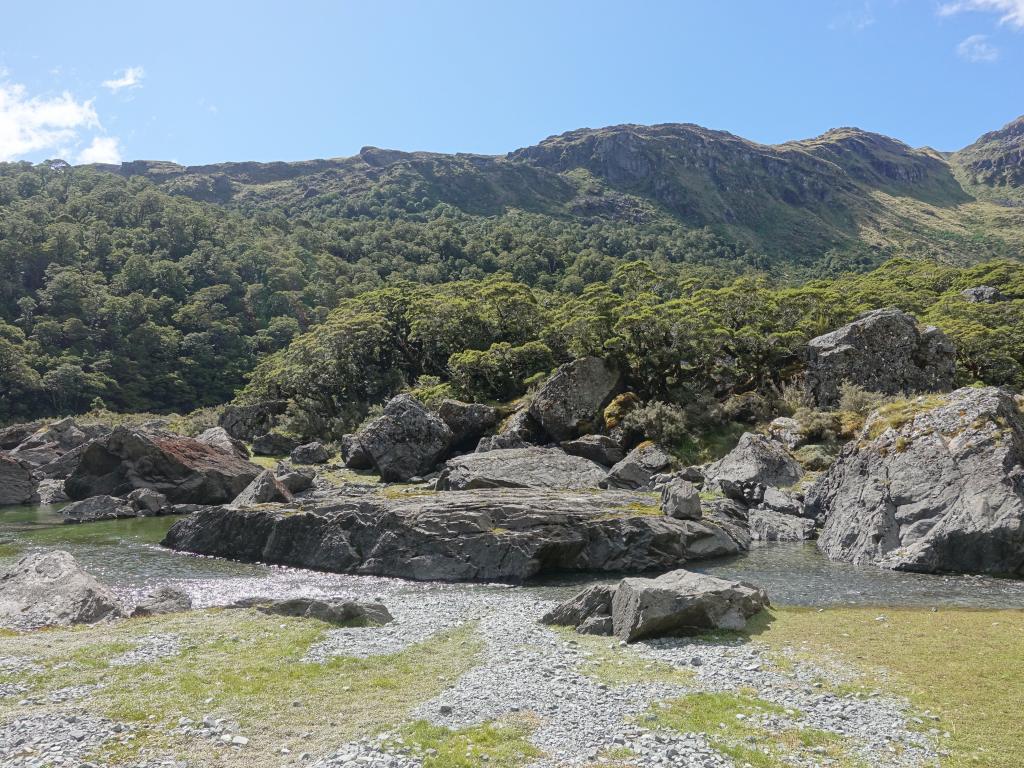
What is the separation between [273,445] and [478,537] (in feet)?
155

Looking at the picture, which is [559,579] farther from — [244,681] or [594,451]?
[594,451]

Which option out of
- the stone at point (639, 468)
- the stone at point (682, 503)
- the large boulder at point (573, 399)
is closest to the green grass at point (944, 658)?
the stone at point (682, 503)

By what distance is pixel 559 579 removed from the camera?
26.9 m

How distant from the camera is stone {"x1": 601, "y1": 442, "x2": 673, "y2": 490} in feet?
139

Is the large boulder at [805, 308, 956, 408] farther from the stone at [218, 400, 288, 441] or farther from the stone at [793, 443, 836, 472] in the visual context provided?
the stone at [218, 400, 288, 441]

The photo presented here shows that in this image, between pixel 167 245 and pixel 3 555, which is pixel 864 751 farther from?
→ pixel 167 245

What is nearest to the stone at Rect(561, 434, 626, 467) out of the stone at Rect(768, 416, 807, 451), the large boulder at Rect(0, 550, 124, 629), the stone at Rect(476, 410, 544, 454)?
the stone at Rect(476, 410, 544, 454)

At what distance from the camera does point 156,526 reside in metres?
40.3

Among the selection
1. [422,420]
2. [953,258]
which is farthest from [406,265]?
[953,258]

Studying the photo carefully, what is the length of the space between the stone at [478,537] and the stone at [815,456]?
36.3 ft

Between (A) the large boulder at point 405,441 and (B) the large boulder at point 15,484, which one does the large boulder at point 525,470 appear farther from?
(B) the large boulder at point 15,484

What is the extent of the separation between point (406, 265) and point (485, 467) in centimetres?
13021

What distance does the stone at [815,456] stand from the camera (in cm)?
4034

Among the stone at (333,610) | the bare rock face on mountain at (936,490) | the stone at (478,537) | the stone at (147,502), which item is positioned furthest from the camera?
the stone at (147,502)
